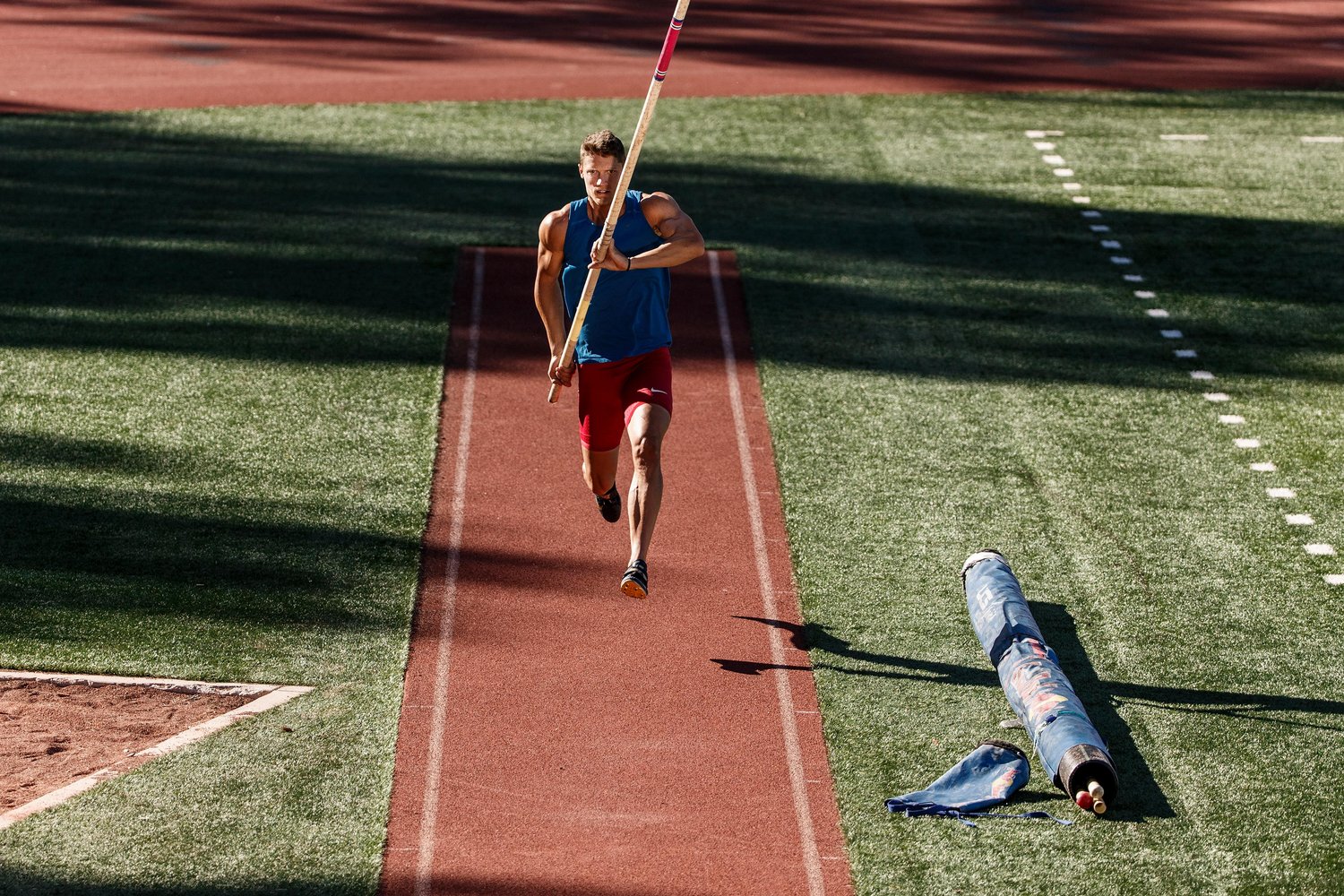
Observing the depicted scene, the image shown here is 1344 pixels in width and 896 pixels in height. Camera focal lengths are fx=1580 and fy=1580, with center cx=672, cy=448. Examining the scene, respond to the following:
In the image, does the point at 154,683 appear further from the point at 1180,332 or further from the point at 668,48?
the point at 1180,332

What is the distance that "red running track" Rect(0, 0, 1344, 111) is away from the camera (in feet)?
58.5

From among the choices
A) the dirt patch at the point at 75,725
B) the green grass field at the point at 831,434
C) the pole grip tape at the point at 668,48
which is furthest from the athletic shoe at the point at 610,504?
the pole grip tape at the point at 668,48

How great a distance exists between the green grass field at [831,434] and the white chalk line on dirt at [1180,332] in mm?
108

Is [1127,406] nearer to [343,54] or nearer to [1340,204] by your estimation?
[1340,204]

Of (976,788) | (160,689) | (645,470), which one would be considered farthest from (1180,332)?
(160,689)

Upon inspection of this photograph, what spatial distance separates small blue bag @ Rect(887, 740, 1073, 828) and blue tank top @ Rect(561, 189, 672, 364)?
2.53m

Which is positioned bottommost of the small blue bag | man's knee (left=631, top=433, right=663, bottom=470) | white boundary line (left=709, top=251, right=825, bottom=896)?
white boundary line (left=709, top=251, right=825, bottom=896)

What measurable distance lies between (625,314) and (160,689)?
2876 mm

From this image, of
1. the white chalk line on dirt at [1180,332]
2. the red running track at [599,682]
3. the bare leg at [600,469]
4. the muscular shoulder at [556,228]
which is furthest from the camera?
the white chalk line on dirt at [1180,332]

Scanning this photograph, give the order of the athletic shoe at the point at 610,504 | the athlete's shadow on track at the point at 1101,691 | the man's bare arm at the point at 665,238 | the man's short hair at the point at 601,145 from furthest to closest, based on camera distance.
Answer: the athletic shoe at the point at 610,504
the man's bare arm at the point at 665,238
the man's short hair at the point at 601,145
the athlete's shadow on track at the point at 1101,691

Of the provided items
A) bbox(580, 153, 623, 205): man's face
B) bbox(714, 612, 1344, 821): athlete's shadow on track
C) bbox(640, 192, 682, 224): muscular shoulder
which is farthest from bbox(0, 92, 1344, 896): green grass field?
bbox(580, 153, 623, 205): man's face

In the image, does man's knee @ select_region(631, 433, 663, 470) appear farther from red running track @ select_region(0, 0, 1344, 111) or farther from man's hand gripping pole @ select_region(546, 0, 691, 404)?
red running track @ select_region(0, 0, 1344, 111)

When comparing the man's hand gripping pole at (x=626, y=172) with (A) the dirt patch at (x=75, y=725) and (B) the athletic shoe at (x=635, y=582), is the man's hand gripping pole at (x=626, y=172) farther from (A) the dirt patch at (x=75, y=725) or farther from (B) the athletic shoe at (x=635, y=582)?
(A) the dirt patch at (x=75, y=725)

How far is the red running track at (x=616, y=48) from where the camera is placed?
17.8 m
